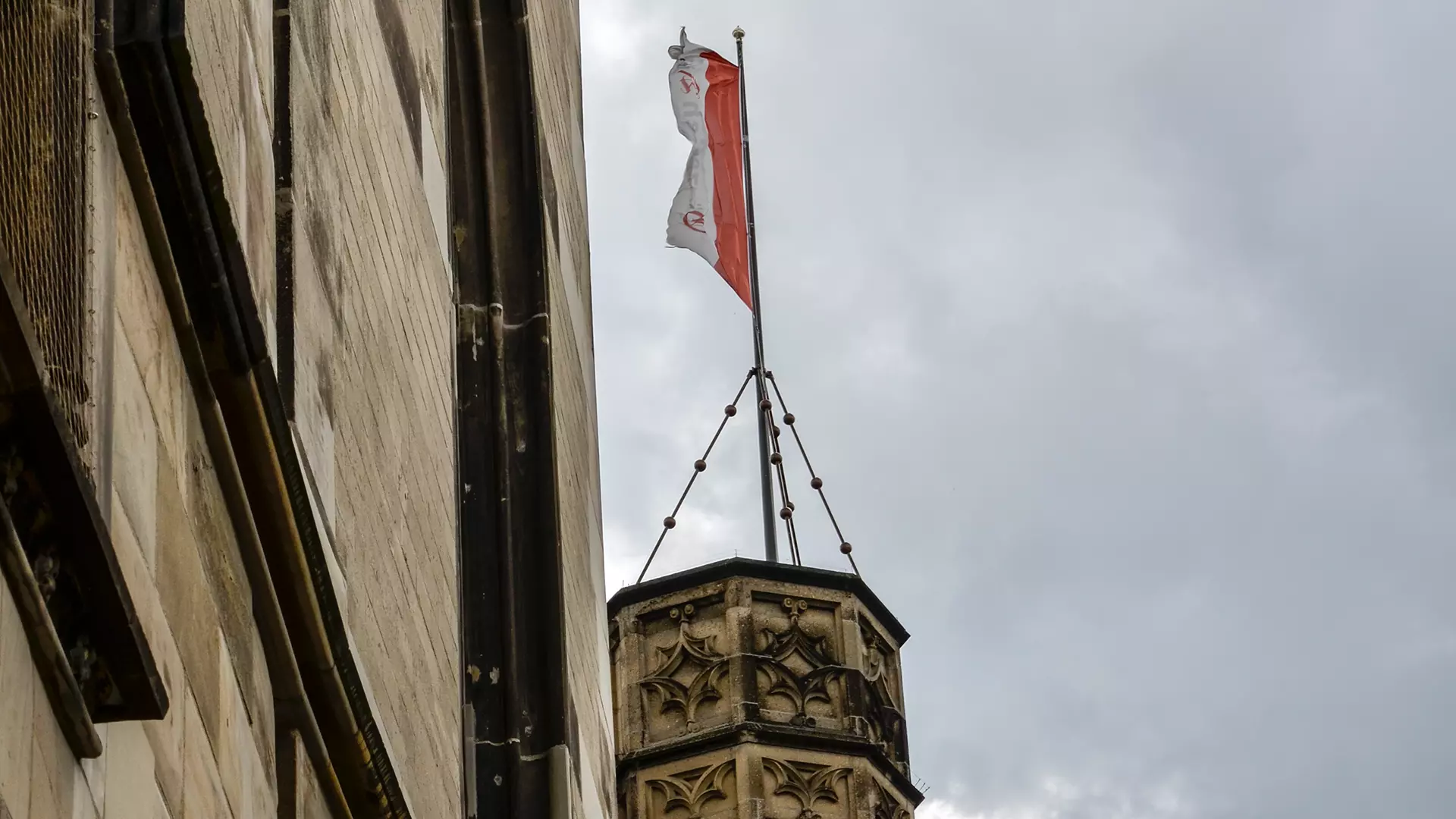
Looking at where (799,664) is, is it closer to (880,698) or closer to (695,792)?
(880,698)

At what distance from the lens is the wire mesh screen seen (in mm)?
2477

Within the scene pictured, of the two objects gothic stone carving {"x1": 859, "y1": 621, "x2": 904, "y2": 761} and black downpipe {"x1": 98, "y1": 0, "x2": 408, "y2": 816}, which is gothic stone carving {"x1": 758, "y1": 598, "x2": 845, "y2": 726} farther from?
black downpipe {"x1": 98, "y1": 0, "x2": 408, "y2": 816}

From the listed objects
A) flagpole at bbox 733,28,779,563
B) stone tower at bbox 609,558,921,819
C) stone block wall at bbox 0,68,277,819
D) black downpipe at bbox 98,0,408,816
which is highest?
flagpole at bbox 733,28,779,563

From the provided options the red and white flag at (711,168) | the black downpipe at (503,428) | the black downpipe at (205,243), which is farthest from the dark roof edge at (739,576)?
the black downpipe at (205,243)

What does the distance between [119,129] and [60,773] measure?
82cm

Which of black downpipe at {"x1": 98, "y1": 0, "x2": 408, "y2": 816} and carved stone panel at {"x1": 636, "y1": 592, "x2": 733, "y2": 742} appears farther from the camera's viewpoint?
carved stone panel at {"x1": 636, "y1": 592, "x2": 733, "y2": 742}

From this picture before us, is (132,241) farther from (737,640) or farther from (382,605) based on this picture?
(737,640)

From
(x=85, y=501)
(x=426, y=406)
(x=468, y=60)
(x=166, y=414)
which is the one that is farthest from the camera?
(x=468, y=60)

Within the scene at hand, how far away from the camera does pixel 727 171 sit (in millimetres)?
13055

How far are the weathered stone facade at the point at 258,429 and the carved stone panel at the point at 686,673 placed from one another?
10.4ft

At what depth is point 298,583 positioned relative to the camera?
351cm

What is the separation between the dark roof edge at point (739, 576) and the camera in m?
9.31

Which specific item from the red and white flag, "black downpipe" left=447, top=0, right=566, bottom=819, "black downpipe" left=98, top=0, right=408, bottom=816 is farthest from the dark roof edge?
"black downpipe" left=98, top=0, right=408, bottom=816

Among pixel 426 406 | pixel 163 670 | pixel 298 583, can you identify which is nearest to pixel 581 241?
pixel 426 406
